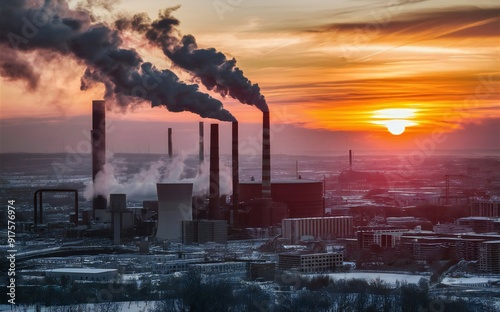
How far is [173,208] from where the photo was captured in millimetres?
45969

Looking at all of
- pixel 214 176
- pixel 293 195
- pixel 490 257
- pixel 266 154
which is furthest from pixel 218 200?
pixel 490 257

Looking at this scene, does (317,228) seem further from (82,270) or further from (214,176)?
(82,270)

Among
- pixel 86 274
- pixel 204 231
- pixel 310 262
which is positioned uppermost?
pixel 204 231

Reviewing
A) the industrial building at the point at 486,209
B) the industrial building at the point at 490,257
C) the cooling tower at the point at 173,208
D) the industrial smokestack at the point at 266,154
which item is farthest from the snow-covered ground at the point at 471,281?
the industrial building at the point at 486,209

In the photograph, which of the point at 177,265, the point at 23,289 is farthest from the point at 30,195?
the point at 23,289

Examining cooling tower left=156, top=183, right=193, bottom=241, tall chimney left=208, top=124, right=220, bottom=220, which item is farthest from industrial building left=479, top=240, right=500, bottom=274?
tall chimney left=208, top=124, right=220, bottom=220

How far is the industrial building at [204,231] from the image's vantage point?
4650 centimetres

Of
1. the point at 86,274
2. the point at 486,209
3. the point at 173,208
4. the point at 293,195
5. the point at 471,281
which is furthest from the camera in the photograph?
the point at 486,209

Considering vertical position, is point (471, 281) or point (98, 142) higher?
point (98, 142)

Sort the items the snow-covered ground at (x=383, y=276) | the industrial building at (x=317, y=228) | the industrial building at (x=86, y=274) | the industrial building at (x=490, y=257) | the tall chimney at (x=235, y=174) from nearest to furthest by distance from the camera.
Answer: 1. the industrial building at (x=86, y=274)
2. the snow-covered ground at (x=383, y=276)
3. the industrial building at (x=490, y=257)
4. the industrial building at (x=317, y=228)
5. the tall chimney at (x=235, y=174)

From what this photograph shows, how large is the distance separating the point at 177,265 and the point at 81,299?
27.9 feet

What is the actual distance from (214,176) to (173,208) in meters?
4.09

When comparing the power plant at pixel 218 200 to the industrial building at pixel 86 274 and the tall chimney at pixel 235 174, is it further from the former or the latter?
the industrial building at pixel 86 274

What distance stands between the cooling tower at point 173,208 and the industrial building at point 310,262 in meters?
7.61
